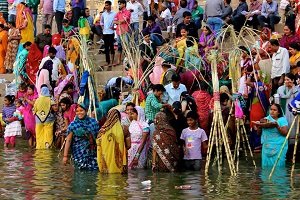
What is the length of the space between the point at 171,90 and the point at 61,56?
4977 mm

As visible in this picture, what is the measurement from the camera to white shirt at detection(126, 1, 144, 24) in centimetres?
2684

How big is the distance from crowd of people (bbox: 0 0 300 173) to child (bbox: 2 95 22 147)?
0.06 ft

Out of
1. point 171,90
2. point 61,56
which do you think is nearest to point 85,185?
point 171,90

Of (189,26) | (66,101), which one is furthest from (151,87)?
(189,26)

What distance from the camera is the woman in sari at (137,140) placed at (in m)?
19.8

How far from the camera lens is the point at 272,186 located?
17562 mm

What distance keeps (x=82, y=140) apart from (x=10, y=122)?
5.45m

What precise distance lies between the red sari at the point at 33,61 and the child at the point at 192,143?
7.51m

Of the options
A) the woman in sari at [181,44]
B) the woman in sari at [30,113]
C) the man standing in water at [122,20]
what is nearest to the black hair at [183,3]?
the man standing in water at [122,20]

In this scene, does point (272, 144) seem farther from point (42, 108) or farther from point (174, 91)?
point (42, 108)

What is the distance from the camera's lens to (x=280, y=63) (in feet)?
70.6

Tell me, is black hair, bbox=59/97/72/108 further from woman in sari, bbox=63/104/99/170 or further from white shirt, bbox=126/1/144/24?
white shirt, bbox=126/1/144/24

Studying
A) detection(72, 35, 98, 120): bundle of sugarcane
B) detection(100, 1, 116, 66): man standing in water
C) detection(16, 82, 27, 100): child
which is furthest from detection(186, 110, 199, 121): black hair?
detection(100, 1, 116, 66): man standing in water

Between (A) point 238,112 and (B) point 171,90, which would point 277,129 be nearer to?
(A) point 238,112
